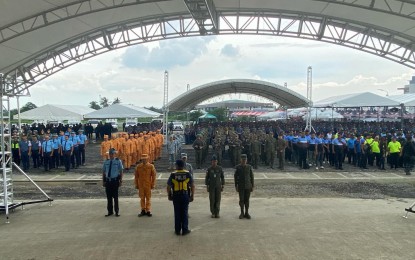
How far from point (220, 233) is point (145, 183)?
226 cm

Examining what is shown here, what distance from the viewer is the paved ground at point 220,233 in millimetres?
6137

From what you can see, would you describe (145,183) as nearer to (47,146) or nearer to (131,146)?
(131,146)

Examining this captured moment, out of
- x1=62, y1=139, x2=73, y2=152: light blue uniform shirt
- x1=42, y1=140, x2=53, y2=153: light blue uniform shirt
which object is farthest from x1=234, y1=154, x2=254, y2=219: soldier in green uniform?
x1=42, y1=140, x2=53, y2=153: light blue uniform shirt

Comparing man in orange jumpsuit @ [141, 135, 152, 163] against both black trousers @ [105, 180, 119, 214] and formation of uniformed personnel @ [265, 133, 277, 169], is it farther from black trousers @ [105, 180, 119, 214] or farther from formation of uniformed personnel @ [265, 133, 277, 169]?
black trousers @ [105, 180, 119, 214]

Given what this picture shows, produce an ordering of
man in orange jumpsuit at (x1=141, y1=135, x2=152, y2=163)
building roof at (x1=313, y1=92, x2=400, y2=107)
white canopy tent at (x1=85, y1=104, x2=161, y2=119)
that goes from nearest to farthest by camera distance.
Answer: man in orange jumpsuit at (x1=141, y1=135, x2=152, y2=163)
building roof at (x1=313, y1=92, x2=400, y2=107)
white canopy tent at (x1=85, y1=104, x2=161, y2=119)

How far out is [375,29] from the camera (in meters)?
18.9

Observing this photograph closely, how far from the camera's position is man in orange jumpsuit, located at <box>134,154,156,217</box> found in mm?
8477

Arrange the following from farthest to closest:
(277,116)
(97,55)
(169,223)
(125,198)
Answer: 1. (277,116)
2. (97,55)
3. (125,198)
4. (169,223)

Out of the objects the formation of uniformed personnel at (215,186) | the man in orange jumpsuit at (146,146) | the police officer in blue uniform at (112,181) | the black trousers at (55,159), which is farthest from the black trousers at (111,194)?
the black trousers at (55,159)

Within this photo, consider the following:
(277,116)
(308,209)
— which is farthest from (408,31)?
(277,116)

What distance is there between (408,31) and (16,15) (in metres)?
17.0

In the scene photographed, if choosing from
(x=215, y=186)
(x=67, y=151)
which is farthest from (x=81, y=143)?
(x=215, y=186)

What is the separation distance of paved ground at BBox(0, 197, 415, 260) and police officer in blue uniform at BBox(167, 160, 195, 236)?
0.23 metres

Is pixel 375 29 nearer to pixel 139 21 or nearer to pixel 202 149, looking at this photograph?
pixel 202 149
